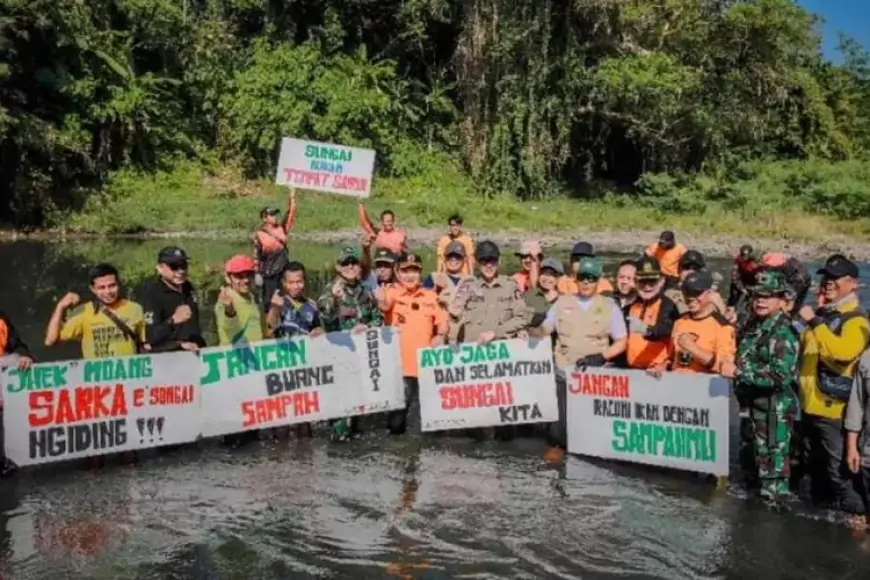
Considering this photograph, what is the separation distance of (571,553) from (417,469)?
2078 millimetres

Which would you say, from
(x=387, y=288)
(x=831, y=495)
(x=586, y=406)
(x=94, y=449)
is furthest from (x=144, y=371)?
(x=831, y=495)

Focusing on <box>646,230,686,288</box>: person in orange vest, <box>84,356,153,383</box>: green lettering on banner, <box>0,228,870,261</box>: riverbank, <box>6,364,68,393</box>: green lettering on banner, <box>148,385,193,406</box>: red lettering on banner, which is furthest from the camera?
<box>0,228,870,261</box>: riverbank

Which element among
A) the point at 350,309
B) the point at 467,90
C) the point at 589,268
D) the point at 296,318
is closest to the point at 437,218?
the point at 467,90

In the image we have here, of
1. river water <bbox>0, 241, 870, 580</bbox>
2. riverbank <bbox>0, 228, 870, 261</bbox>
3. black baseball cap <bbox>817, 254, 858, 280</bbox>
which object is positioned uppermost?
riverbank <bbox>0, 228, 870, 261</bbox>

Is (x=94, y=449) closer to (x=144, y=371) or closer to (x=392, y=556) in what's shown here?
(x=144, y=371)

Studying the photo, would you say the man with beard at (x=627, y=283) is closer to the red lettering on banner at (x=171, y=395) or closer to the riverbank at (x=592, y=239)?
the red lettering on banner at (x=171, y=395)

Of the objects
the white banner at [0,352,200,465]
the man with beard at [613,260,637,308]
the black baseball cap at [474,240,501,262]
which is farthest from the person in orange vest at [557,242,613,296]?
the white banner at [0,352,200,465]

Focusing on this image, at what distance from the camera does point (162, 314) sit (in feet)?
25.8

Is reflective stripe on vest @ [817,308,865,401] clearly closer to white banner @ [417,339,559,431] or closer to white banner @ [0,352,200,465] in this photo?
white banner @ [417,339,559,431]

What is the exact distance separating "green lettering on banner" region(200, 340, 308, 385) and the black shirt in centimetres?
30

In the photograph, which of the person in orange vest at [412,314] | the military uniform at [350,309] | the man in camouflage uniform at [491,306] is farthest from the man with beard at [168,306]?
the man in camouflage uniform at [491,306]

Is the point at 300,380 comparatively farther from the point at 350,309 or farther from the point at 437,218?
the point at 437,218

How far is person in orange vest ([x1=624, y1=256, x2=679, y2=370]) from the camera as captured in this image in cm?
784

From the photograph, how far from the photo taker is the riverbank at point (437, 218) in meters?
28.5
